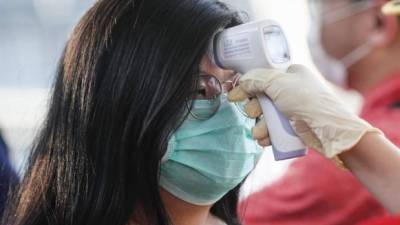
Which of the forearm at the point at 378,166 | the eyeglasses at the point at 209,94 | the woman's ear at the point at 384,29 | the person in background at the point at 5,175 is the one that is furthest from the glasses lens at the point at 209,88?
the woman's ear at the point at 384,29

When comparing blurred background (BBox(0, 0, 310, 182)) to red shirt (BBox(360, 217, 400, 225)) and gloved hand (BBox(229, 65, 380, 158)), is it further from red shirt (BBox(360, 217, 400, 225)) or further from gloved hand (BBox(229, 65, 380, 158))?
red shirt (BBox(360, 217, 400, 225))

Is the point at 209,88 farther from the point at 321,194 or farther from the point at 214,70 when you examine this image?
the point at 321,194

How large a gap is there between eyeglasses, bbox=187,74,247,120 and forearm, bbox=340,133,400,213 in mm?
246

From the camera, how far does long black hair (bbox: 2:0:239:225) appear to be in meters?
1.42

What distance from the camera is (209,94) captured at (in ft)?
4.86

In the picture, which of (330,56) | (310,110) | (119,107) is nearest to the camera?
(310,110)

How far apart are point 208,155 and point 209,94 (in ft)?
0.41

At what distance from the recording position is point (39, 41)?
4562mm

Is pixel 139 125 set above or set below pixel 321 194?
above

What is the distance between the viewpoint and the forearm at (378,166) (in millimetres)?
1357

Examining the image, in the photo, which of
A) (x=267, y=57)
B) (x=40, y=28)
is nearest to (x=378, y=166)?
(x=267, y=57)

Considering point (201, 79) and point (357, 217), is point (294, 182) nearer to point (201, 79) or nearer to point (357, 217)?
point (357, 217)

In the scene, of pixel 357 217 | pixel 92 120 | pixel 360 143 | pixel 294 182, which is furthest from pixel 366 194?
pixel 92 120

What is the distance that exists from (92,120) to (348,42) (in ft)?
4.18
